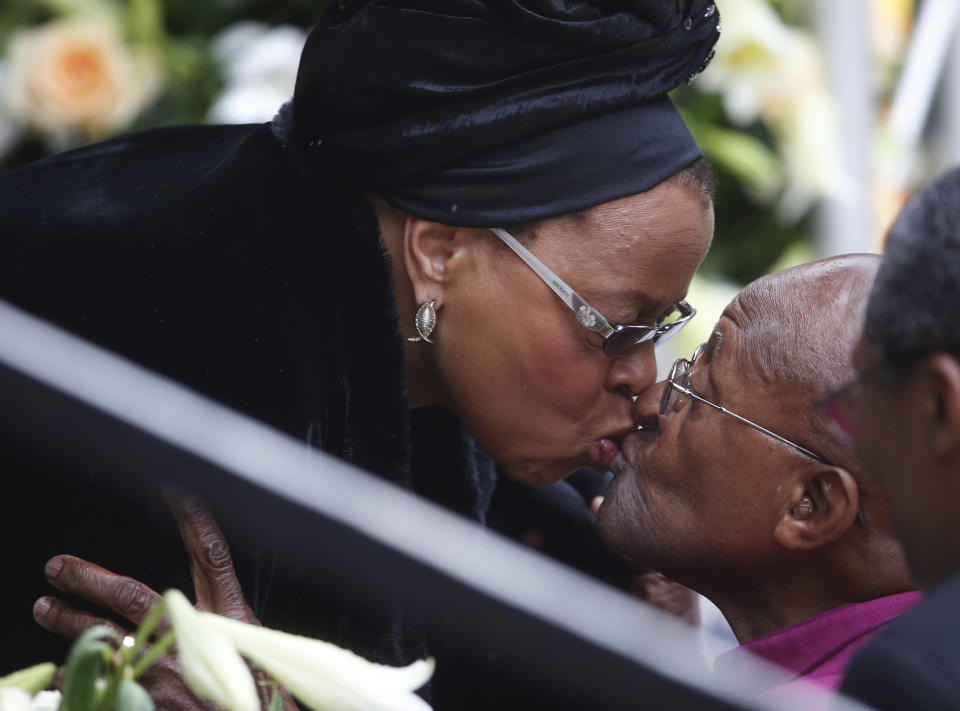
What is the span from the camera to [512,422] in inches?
95.7

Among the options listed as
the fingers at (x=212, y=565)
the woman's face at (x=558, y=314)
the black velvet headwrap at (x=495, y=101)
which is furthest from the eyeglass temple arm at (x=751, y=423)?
the fingers at (x=212, y=565)

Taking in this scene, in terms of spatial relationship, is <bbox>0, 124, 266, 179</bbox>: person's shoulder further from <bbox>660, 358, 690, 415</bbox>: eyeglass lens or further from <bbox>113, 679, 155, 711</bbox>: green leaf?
<bbox>113, 679, 155, 711</bbox>: green leaf

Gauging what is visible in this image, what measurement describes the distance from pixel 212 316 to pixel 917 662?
1311 mm

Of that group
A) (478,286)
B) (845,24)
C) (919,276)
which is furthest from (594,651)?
(845,24)

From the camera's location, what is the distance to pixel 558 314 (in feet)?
7.60

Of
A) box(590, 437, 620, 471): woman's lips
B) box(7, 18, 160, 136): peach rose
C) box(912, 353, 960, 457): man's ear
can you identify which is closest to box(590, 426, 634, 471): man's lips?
box(590, 437, 620, 471): woman's lips

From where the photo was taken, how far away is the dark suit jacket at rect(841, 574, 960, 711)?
109cm

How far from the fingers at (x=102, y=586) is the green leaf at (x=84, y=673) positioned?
723 millimetres

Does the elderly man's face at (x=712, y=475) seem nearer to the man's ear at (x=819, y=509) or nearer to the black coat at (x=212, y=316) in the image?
the man's ear at (x=819, y=509)

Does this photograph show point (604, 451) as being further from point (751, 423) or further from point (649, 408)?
point (751, 423)

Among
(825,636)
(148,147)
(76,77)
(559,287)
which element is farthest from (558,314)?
(76,77)

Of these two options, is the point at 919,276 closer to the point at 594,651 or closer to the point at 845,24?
the point at 594,651

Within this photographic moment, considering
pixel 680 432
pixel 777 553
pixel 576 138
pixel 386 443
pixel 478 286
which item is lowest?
pixel 777 553

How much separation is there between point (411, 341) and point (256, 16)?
1.61 meters
